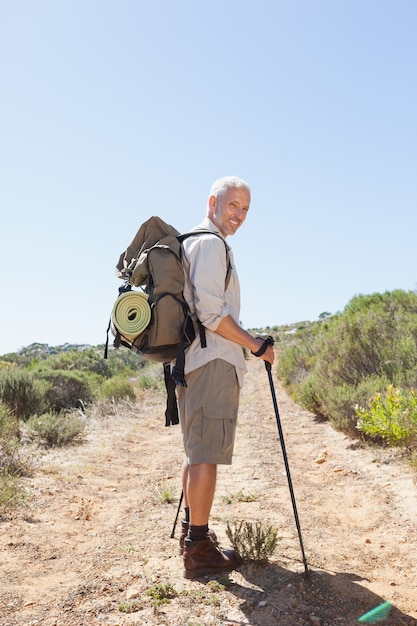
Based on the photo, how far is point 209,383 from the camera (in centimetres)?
313

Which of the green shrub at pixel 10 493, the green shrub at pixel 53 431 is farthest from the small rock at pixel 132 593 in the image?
the green shrub at pixel 53 431

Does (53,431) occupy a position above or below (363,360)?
below

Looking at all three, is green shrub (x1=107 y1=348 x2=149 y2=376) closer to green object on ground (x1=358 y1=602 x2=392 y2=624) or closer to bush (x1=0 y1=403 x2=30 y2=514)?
bush (x1=0 y1=403 x2=30 y2=514)

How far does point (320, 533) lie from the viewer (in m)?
4.05

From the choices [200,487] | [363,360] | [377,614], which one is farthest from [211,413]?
[363,360]

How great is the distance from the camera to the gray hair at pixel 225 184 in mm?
3363

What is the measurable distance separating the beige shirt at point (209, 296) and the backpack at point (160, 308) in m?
0.06

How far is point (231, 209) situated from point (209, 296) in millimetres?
640

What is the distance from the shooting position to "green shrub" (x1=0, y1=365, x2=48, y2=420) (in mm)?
9594

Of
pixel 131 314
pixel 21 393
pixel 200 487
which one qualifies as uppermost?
pixel 131 314

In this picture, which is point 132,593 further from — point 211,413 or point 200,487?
point 211,413

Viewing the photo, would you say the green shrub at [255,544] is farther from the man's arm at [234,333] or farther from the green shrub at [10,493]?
the green shrub at [10,493]

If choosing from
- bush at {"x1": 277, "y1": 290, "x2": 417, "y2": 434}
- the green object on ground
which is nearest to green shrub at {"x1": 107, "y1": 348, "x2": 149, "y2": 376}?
bush at {"x1": 277, "y1": 290, "x2": 417, "y2": 434}

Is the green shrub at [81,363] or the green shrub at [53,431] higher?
the green shrub at [81,363]
